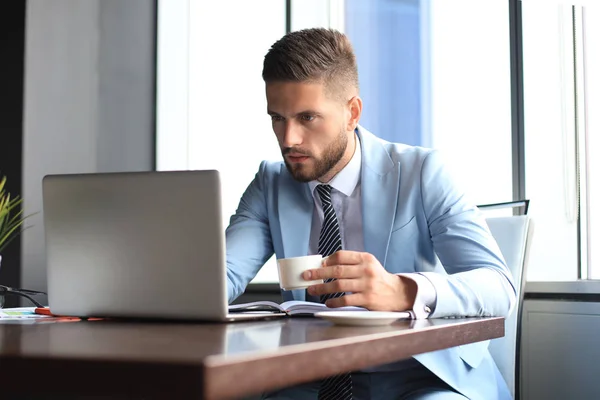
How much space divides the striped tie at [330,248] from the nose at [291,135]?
5.5 inches

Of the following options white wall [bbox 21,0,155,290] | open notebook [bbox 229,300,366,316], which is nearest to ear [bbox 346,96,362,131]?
open notebook [bbox 229,300,366,316]

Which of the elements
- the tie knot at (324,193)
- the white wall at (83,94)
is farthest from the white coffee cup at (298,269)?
the white wall at (83,94)

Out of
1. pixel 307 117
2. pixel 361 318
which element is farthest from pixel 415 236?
pixel 361 318

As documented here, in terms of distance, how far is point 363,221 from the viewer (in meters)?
1.82

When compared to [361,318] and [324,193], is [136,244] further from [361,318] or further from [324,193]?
[324,193]

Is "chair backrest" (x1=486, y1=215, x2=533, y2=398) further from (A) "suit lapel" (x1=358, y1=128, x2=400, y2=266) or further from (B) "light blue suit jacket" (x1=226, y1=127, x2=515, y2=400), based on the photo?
(A) "suit lapel" (x1=358, y1=128, x2=400, y2=266)

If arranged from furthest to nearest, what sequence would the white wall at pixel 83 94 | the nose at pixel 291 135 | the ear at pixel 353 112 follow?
the white wall at pixel 83 94
the ear at pixel 353 112
the nose at pixel 291 135

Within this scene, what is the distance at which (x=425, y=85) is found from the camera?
3.44 meters

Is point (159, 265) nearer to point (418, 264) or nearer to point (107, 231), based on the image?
point (107, 231)

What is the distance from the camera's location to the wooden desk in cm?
71

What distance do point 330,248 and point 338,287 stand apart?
533 mm

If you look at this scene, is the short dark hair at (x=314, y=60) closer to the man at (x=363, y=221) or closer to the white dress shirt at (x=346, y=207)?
the man at (x=363, y=221)

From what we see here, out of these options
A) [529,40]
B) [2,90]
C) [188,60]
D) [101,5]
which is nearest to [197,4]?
[188,60]

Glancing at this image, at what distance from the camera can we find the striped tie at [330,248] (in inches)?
62.1
